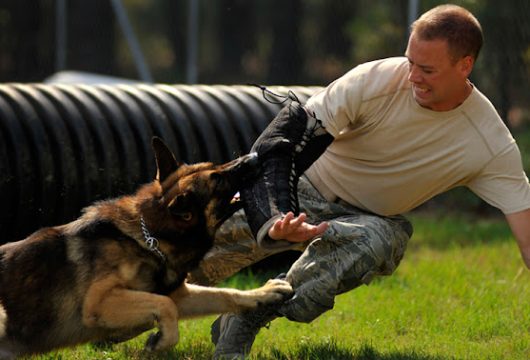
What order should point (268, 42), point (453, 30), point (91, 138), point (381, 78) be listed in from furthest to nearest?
point (268, 42), point (91, 138), point (381, 78), point (453, 30)

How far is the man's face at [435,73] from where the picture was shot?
4.72 m

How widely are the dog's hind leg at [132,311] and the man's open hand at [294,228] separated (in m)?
0.67

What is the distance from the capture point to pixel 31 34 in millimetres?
15031

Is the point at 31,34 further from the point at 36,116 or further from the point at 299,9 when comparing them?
the point at 36,116

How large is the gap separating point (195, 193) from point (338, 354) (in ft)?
3.66

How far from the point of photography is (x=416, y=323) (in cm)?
575

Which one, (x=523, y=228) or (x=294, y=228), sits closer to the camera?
(x=294, y=228)

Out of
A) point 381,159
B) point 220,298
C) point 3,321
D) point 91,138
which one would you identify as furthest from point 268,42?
point 3,321

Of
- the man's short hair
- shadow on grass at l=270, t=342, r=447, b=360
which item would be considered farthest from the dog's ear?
the man's short hair

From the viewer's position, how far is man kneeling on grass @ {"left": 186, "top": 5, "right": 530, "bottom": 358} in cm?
475

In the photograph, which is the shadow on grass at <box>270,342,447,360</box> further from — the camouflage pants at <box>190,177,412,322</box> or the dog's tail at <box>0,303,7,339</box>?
the dog's tail at <box>0,303,7,339</box>

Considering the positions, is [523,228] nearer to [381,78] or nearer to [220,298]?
[381,78]

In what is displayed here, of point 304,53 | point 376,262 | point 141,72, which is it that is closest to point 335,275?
point 376,262

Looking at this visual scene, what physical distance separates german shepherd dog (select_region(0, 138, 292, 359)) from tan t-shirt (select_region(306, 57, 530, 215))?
2.25 feet
